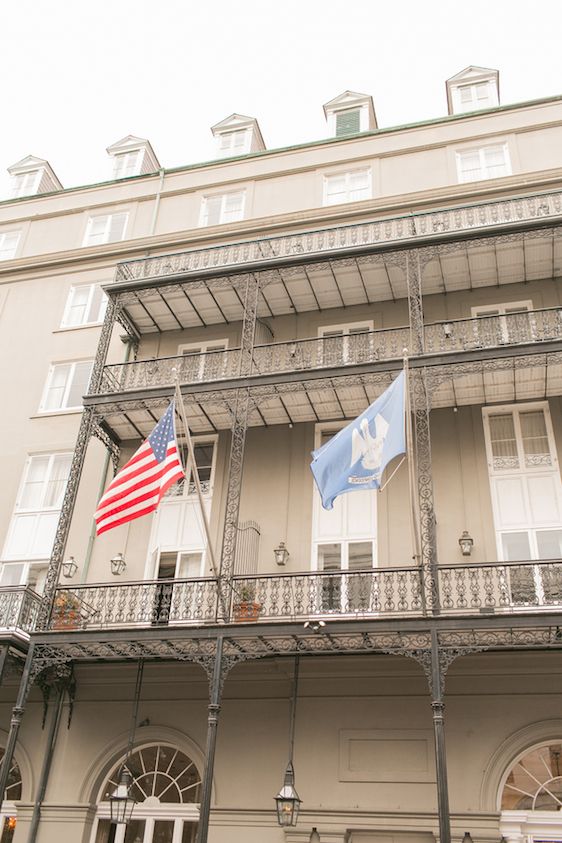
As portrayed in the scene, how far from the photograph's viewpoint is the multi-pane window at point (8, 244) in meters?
23.3

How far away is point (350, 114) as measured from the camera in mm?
23359

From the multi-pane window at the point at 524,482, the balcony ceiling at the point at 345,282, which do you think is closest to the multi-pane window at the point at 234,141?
the balcony ceiling at the point at 345,282

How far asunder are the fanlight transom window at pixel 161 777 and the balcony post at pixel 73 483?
130 inches

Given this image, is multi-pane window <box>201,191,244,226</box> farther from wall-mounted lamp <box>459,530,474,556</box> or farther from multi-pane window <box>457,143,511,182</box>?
wall-mounted lamp <box>459,530,474,556</box>

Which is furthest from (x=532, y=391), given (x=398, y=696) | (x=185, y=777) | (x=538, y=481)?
(x=185, y=777)

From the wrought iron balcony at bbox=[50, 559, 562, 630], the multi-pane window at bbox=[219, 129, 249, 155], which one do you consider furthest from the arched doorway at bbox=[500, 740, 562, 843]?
the multi-pane window at bbox=[219, 129, 249, 155]

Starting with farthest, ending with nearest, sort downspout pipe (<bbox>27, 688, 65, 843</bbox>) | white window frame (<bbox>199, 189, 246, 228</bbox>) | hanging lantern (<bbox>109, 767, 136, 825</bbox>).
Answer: white window frame (<bbox>199, 189, 246, 228</bbox>)
downspout pipe (<bbox>27, 688, 65, 843</bbox>)
hanging lantern (<bbox>109, 767, 136, 825</bbox>)

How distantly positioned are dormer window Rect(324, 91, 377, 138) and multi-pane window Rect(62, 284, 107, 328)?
891 cm

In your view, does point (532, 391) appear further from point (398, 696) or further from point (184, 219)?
point (184, 219)

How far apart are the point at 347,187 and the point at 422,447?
9.80 meters

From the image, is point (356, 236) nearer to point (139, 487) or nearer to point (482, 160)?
point (482, 160)

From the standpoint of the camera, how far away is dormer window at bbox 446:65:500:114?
21812mm

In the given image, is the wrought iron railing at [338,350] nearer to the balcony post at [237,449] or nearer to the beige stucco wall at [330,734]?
the balcony post at [237,449]

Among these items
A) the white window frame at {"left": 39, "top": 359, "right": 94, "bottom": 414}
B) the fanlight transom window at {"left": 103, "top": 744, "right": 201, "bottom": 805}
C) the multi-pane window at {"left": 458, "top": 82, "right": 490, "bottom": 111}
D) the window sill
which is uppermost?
the multi-pane window at {"left": 458, "top": 82, "right": 490, "bottom": 111}
